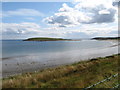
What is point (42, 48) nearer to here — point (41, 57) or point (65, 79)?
point (41, 57)

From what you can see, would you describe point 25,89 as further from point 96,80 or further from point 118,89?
point 118,89

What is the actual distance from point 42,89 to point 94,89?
2135mm

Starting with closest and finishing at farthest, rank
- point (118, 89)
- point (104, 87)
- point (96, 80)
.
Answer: point (118, 89)
point (104, 87)
point (96, 80)

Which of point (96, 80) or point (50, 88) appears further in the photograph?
point (96, 80)

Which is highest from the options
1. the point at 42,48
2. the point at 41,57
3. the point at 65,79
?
the point at 65,79

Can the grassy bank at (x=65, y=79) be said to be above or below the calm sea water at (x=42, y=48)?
above

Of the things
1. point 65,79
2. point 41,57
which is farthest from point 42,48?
point 65,79

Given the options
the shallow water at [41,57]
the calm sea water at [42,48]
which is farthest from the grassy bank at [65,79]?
the calm sea water at [42,48]

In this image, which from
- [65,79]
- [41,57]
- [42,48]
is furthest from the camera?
[42,48]

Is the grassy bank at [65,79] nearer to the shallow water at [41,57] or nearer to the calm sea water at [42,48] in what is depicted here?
the shallow water at [41,57]

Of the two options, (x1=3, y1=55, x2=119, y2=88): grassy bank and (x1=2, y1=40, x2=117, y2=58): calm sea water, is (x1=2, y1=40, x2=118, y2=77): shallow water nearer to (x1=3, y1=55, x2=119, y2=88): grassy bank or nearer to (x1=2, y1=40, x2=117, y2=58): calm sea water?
(x1=2, y1=40, x2=117, y2=58): calm sea water

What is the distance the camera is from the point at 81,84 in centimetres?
658

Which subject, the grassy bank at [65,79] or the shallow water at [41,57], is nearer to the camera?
the grassy bank at [65,79]

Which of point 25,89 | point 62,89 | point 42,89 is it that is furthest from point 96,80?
point 25,89
